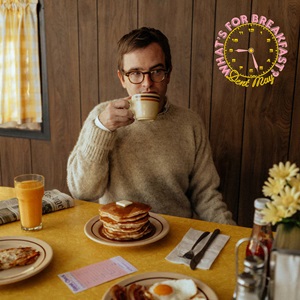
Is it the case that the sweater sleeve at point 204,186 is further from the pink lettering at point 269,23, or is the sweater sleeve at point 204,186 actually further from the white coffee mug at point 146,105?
the pink lettering at point 269,23

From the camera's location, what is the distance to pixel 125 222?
1.13 metres

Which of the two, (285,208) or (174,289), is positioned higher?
(285,208)

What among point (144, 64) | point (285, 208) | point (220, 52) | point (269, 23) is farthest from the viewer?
point (220, 52)

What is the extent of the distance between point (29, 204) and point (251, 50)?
1.56 meters

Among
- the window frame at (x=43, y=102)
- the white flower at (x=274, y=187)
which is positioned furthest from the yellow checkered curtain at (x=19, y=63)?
the white flower at (x=274, y=187)

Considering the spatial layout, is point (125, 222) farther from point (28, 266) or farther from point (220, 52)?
point (220, 52)

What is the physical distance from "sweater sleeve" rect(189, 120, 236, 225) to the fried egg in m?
0.76

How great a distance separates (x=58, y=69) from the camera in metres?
2.68

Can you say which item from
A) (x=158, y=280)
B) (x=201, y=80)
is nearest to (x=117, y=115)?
(x=158, y=280)

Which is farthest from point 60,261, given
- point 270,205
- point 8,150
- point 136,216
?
point 8,150

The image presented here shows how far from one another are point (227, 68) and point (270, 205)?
5.33 feet

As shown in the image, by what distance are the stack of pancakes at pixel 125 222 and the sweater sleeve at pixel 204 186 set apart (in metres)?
0.56

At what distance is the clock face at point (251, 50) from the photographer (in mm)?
2104

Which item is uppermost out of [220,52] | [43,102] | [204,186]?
[220,52]
